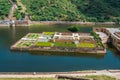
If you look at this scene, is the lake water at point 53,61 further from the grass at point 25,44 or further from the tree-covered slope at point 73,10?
the tree-covered slope at point 73,10

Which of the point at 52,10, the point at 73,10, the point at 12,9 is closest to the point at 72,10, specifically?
the point at 73,10

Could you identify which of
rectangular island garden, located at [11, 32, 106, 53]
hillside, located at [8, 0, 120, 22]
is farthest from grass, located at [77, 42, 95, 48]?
hillside, located at [8, 0, 120, 22]

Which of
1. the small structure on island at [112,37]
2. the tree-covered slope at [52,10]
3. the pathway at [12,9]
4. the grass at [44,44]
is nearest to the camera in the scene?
the grass at [44,44]

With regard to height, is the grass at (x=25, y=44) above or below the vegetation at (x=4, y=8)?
below

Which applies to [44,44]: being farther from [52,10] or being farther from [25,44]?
[52,10]

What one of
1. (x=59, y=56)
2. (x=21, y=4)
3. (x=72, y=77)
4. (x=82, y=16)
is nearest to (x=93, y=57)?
(x=59, y=56)

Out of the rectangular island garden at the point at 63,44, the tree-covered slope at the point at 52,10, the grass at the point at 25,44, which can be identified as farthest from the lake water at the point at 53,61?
the tree-covered slope at the point at 52,10

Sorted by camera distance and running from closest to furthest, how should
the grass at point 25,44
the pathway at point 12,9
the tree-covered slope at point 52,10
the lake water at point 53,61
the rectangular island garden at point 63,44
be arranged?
the lake water at point 53,61, the rectangular island garden at point 63,44, the grass at point 25,44, the pathway at point 12,9, the tree-covered slope at point 52,10
